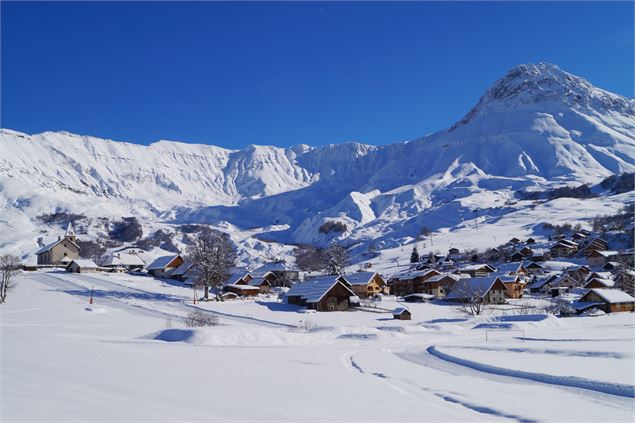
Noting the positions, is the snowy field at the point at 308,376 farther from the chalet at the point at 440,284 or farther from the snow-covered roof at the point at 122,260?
the snow-covered roof at the point at 122,260

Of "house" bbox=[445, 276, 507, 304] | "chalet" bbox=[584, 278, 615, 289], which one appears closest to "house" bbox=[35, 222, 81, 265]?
"house" bbox=[445, 276, 507, 304]

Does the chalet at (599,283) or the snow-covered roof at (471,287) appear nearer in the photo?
the chalet at (599,283)

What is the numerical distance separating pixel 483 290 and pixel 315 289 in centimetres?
2699

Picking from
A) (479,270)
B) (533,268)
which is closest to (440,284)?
(479,270)

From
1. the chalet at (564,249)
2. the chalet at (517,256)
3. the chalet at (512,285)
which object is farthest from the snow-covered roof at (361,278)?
the chalet at (564,249)

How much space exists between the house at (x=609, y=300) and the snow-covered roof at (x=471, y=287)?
13886mm

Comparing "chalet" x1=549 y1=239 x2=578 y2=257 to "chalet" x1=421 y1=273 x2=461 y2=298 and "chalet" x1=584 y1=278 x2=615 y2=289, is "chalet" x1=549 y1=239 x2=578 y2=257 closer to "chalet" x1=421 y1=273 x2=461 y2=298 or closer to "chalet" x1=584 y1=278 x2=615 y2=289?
"chalet" x1=421 y1=273 x2=461 y2=298

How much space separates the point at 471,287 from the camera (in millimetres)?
73062

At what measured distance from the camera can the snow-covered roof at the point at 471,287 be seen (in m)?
71.1

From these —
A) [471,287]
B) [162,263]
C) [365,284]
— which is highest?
[162,263]

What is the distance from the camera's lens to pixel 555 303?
66.8m

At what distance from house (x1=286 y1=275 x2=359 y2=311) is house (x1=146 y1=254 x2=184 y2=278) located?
33.8m

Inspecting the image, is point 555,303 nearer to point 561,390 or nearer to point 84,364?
point 561,390

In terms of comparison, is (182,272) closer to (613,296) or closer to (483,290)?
(483,290)
